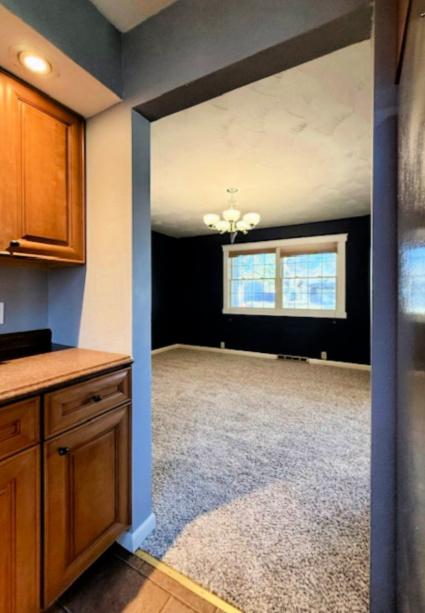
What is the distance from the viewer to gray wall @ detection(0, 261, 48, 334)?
1.60 meters

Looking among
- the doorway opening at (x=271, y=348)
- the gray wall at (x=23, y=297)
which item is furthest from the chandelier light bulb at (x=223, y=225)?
the gray wall at (x=23, y=297)

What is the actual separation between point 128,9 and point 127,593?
8.45ft

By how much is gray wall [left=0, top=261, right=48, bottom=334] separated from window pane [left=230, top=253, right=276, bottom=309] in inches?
175

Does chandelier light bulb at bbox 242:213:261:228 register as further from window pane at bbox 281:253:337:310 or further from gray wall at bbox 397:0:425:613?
gray wall at bbox 397:0:425:613

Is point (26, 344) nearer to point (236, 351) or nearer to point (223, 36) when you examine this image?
point (223, 36)

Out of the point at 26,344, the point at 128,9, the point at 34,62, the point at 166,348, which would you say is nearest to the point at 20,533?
the point at 26,344

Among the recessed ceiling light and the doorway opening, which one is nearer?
the recessed ceiling light

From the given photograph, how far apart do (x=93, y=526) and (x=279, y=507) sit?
107 cm

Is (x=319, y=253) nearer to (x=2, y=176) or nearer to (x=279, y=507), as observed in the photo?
(x=279, y=507)

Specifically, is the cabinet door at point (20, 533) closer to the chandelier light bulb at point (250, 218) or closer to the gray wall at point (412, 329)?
the gray wall at point (412, 329)

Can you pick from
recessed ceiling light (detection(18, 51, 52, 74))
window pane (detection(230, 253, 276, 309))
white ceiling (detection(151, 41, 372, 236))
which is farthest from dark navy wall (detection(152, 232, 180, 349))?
recessed ceiling light (detection(18, 51, 52, 74))

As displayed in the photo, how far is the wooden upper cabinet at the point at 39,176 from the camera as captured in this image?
4.19ft

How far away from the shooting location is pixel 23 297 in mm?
1680

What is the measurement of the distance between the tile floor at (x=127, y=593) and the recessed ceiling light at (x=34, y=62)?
2.23 metres
